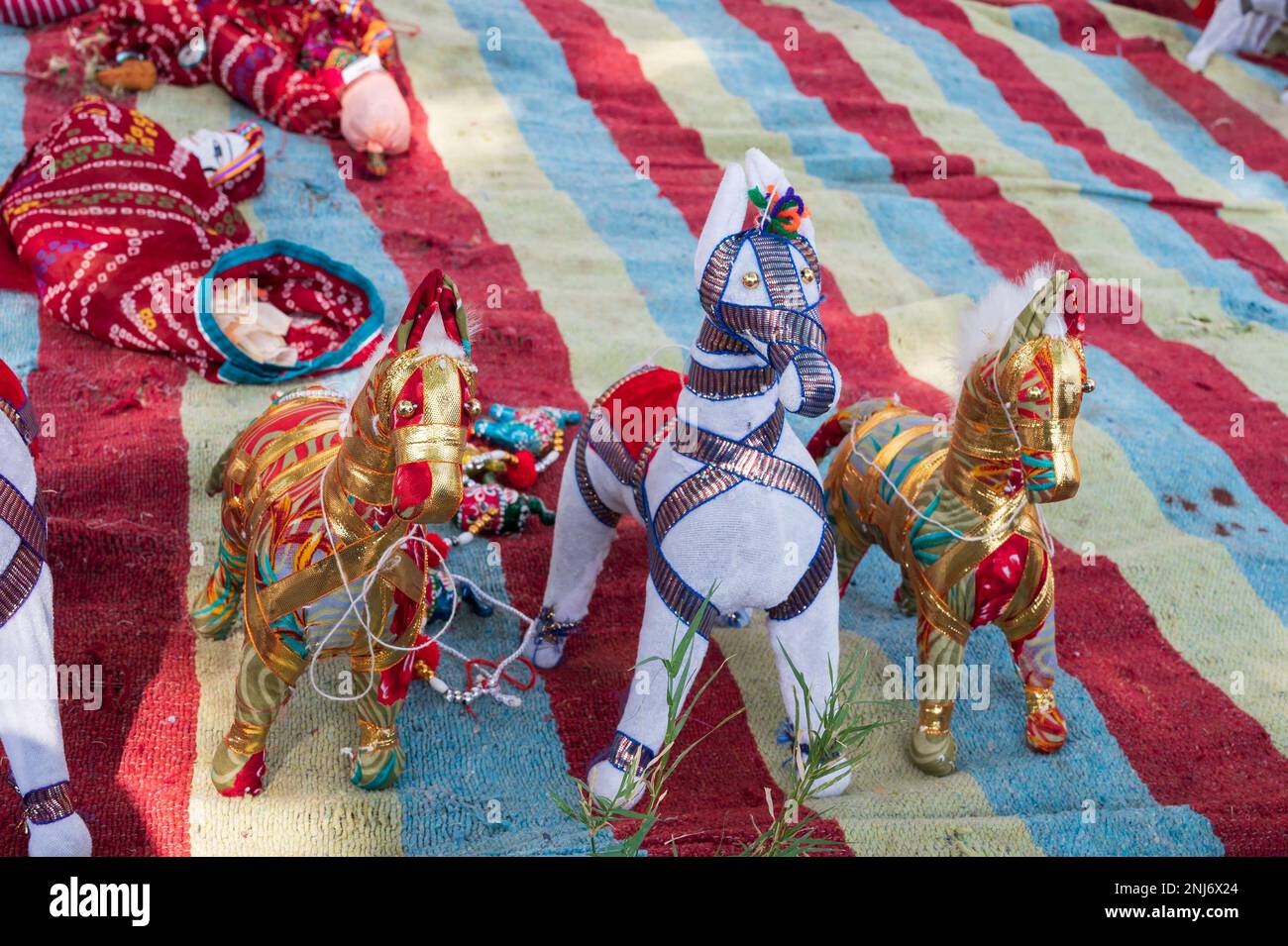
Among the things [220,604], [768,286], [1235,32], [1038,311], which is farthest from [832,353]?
[1235,32]

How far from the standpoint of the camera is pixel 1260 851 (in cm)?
160

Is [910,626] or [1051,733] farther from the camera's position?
[910,626]

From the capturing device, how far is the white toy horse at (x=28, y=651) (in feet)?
4.52

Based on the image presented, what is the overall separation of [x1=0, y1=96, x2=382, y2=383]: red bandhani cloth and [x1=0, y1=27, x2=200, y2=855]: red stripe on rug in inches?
3.3

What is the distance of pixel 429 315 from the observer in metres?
1.36

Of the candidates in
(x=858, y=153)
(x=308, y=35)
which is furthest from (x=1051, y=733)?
(x=308, y=35)

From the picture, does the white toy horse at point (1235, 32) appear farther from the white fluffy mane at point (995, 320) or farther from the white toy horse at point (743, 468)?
the white toy horse at point (743, 468)

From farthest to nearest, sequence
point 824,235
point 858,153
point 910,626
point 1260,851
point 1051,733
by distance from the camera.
Result: point 858,153 < point 824,235 < point 910,626 < point 1051,733 < point 1260,851

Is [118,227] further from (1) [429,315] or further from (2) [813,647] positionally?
(2) [813,647]

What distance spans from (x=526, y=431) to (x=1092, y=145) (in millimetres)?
2231

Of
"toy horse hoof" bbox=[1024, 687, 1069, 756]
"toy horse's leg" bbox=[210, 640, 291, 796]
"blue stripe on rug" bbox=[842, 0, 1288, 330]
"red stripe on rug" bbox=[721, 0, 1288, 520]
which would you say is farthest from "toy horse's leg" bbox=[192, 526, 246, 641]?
"blue stripe on rug" bbox=[842, 0, 1288, 330]

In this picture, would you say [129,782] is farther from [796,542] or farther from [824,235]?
[824,235]

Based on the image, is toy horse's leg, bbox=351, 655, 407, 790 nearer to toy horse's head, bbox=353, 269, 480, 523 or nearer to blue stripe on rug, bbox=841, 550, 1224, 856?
toy horse's head, bbox=353, 269, 480, 523

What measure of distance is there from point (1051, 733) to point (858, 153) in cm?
196
